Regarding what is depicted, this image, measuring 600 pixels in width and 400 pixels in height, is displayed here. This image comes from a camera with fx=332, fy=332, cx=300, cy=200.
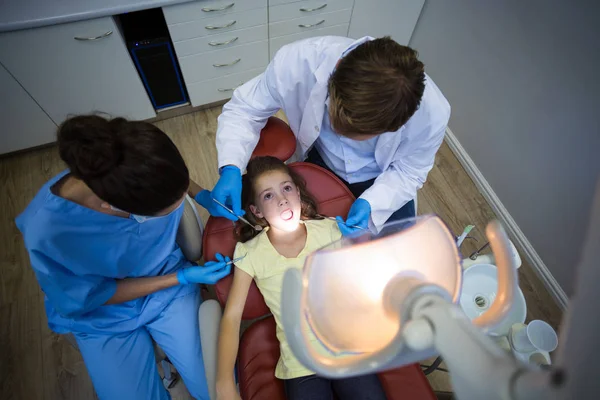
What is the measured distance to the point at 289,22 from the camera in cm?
221

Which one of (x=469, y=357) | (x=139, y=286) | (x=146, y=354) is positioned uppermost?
(x=469, y=357)

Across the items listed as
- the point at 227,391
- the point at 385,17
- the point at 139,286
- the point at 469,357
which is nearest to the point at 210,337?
the point at 227,391

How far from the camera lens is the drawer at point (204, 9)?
1.86m

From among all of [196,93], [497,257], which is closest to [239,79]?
[196,93]

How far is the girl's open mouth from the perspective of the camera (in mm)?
1280

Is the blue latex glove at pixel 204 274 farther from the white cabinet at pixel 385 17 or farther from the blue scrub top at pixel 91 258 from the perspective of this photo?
the white cabinet at pixel 385 17

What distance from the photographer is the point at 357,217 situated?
1359 mm

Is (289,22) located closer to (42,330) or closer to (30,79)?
(30,79)

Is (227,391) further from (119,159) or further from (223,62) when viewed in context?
(223,62)

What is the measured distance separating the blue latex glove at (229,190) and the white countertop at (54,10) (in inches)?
43.2

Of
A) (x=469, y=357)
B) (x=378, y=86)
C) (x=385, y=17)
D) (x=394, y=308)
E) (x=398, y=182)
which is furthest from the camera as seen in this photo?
(x=385, y=17)

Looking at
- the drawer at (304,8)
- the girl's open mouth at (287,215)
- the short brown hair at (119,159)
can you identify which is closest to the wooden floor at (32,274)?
the drawer at (304,8)

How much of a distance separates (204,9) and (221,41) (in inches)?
9.9

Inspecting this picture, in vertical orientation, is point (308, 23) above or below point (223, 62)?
above
